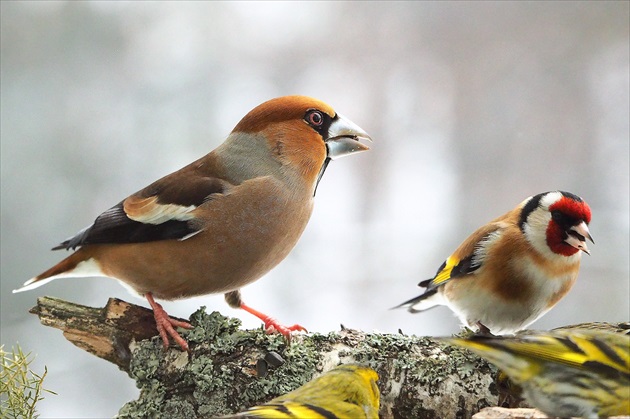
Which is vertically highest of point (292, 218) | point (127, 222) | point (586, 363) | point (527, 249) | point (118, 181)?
point (118, 181)

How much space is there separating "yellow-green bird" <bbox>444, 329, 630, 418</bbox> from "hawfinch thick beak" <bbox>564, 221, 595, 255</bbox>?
0.30 m

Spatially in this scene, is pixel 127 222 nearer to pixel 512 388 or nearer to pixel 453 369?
pixel 453 369

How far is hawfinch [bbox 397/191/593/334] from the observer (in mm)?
1448

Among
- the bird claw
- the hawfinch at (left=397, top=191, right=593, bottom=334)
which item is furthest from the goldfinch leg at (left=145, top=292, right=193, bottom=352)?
the hawfinch at (left=397, top=191, right=593, bottom=334)

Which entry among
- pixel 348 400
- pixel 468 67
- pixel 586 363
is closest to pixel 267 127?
pixel 348 400

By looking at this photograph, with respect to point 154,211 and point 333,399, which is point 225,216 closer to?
point 154,211

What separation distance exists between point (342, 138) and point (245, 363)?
1.59 feet

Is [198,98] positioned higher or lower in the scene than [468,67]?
higher

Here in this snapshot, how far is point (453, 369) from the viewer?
51.4 inches

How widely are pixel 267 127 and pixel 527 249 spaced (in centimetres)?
58

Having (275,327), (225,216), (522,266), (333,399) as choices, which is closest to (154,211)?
(225,216)

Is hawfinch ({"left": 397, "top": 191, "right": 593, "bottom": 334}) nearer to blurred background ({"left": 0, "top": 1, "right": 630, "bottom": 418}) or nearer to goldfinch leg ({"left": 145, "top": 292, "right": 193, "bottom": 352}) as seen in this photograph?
goldfinch leg ({"left": 145, "top": 292, "right": 193, "bottom": 352})

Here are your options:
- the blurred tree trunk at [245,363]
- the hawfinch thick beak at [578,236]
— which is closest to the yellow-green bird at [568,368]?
the blurred tree trunk at [245,363]

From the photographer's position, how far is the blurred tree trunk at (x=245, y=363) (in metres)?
1.29
